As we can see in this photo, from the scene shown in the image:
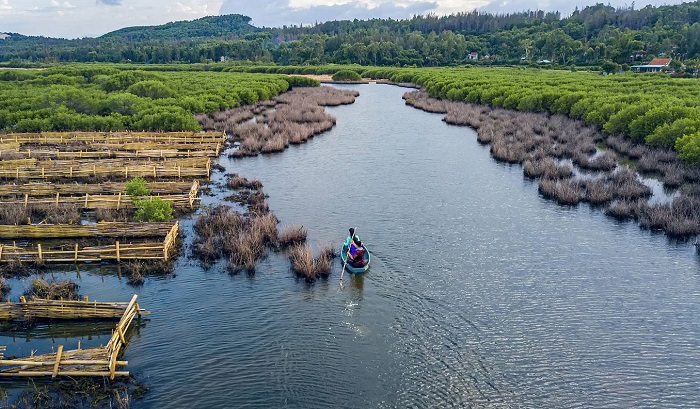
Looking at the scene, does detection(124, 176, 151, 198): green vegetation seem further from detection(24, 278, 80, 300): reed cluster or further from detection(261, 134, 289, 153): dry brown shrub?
detection(261, 134, 289, 153): dry brown shrub

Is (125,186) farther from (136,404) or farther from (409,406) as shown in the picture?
(409,406)

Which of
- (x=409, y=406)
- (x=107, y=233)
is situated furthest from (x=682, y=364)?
(x=107, y=233)

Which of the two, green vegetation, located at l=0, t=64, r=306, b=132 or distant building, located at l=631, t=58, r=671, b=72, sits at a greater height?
distant building, located at l=631, t=58, r=671, b=72

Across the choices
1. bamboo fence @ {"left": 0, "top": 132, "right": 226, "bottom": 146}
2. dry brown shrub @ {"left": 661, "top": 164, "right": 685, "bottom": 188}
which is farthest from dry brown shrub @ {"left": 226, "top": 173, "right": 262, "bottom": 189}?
dry brown shrub @ {"left": 661, "top": 164, "right": 685, "bottom": 188}

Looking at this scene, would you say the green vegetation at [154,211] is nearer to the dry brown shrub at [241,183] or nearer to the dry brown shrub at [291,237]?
the dry brown shrub at [291,237]

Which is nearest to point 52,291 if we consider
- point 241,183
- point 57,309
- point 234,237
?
point 57,309
